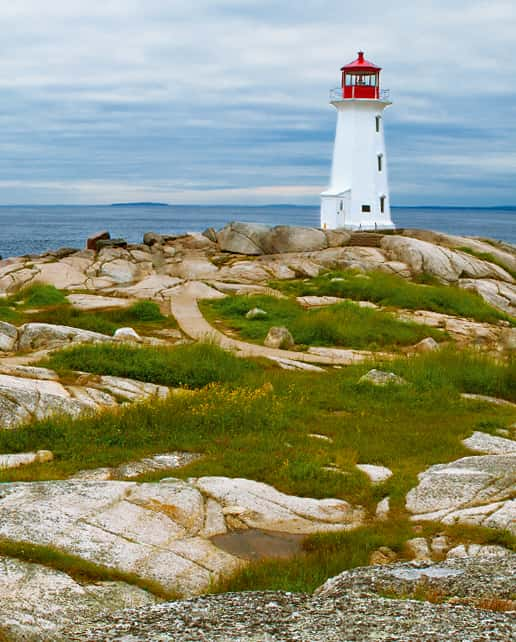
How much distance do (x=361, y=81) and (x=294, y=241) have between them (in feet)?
44.3

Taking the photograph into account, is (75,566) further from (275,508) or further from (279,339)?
(279,339)

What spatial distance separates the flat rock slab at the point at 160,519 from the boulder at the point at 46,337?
10.3 metres

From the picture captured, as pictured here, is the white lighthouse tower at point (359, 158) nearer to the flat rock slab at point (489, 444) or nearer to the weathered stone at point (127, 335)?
the weathered stone at point (127, 335)

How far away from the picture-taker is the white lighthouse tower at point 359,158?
50.0 m

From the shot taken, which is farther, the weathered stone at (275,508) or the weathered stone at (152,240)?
the weathered stone at (152,240)

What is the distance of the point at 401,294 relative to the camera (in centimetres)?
3266

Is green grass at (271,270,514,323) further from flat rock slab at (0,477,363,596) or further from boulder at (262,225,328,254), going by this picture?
flat rock slab at (0,477,363,596)

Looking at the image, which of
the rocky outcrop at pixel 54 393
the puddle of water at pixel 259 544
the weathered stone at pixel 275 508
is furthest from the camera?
the rocky outcrop at pixel 54 393

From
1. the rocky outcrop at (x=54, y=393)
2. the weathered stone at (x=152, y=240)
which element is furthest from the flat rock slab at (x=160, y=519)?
the weathered stone at (x=152, y=240)

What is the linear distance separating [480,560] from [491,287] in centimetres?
3111

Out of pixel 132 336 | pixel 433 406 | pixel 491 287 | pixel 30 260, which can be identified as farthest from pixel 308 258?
pixel 433 406

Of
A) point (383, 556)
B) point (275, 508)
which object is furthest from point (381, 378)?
point (383, 556)

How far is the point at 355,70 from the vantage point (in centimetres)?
5078

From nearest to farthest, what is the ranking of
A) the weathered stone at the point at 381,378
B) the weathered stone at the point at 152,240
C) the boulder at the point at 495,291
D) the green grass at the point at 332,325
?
the weathered stone at the point at 381,378 → the green grass at the point at 332,325 → the boulder at the point at 495,291 → the weathered stone at the point at 152,240
